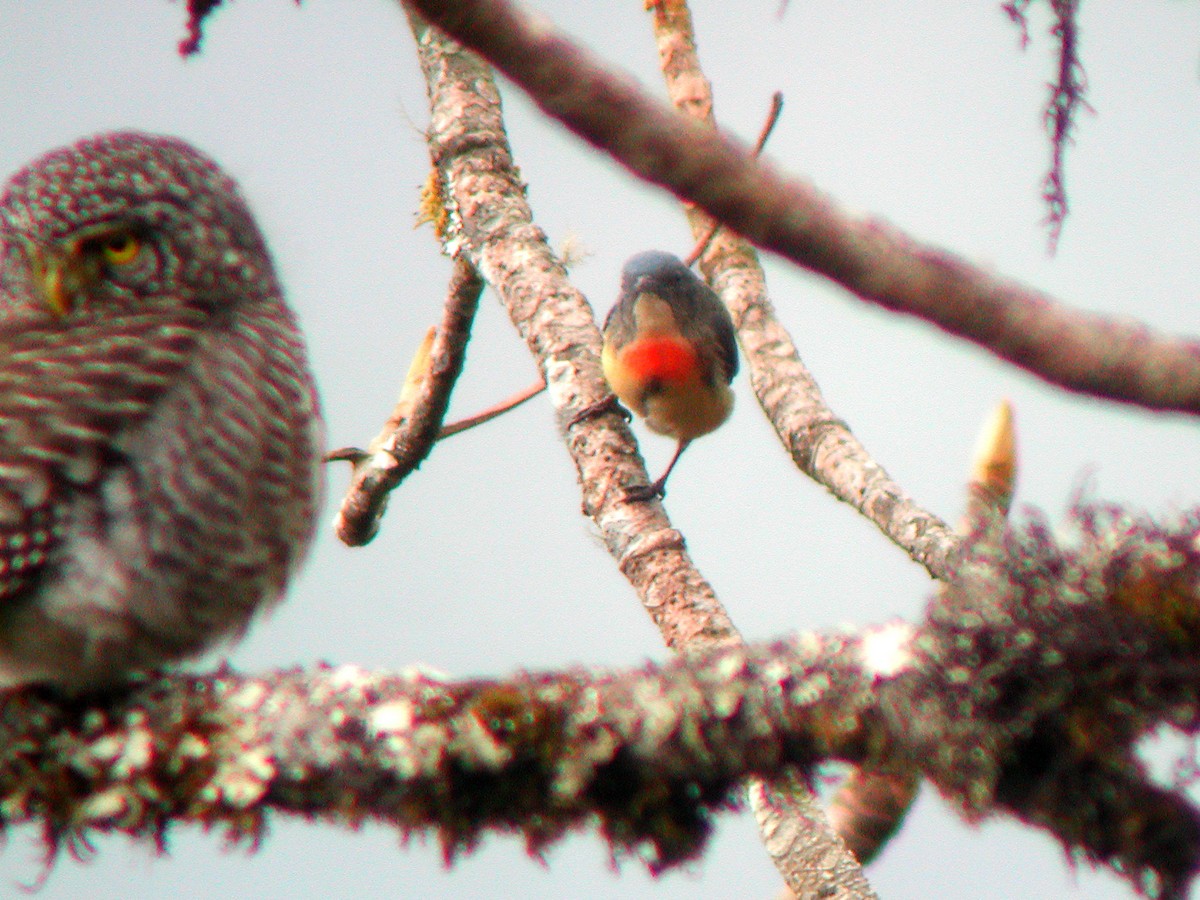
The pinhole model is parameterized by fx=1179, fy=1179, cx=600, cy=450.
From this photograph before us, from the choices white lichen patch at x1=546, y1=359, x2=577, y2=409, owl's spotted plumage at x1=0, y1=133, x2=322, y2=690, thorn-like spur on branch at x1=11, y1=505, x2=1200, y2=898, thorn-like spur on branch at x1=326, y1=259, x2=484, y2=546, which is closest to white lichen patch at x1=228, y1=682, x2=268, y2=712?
thorn-like spur on branch at x1=11, y1=505, x2=1200, y2=898

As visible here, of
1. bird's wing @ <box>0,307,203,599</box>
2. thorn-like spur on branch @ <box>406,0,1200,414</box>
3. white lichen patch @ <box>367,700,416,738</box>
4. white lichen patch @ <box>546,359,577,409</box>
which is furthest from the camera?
white lichen patch @ <box>546,359,577,409</box>

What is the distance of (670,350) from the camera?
4527 mm

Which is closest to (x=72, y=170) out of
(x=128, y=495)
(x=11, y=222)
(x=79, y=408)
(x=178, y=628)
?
(x=11, y=222)

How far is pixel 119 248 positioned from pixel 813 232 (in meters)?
1.38

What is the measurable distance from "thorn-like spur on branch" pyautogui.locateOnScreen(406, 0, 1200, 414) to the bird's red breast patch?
3536mm

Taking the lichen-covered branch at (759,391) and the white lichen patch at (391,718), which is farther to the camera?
the lichen-covered branch at (759,391)

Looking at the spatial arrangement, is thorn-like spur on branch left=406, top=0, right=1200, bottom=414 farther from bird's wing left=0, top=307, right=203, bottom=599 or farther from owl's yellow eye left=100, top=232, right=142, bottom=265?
owl's yellow eye left=100, top=232, right=142, bottom=265

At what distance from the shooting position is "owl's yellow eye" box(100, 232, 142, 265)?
1824mm

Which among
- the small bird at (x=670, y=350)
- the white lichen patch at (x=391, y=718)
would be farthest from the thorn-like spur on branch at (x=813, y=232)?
the small bird at (x=670, y=350)

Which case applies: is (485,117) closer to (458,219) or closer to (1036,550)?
(458,219)

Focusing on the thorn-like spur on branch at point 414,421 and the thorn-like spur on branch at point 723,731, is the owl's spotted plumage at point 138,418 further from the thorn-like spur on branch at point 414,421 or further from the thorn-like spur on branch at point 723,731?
the thorn-like spur on branch at point 414,421

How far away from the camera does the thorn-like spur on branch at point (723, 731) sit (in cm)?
113

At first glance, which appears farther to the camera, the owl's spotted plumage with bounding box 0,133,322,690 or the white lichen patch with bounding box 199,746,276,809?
the owl's spotted plumage with bounding box 0,133,322,690

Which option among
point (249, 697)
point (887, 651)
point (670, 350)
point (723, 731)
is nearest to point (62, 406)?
point (249, 697)
